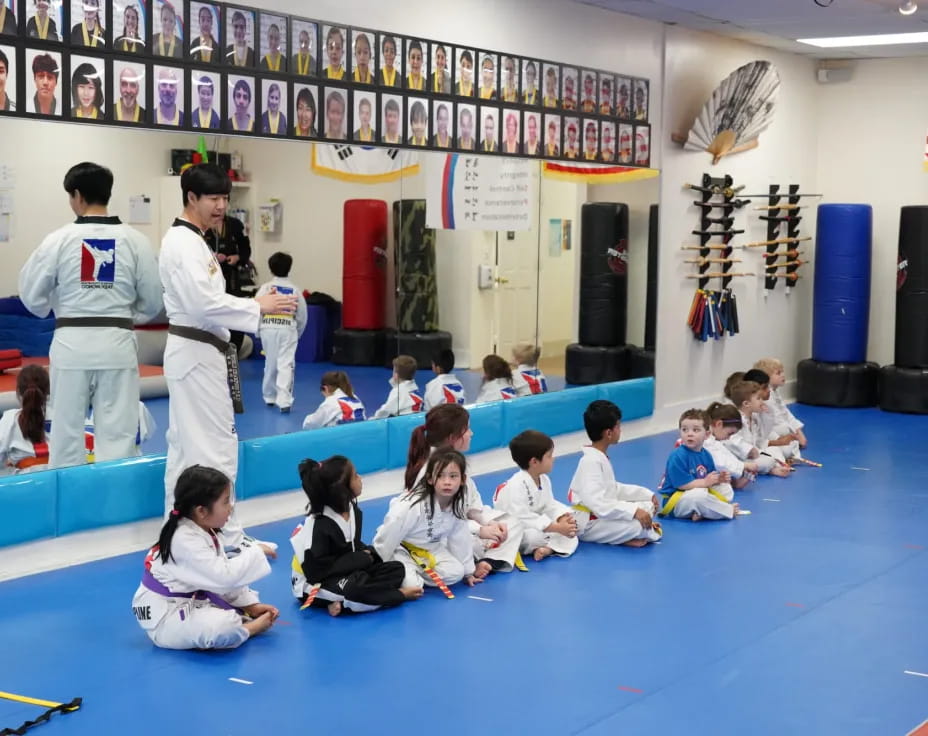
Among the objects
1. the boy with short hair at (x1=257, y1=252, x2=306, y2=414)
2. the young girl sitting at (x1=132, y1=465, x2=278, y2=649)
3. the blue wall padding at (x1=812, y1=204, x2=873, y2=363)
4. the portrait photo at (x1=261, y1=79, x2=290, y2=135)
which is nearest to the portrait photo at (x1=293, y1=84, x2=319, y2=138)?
the portrait photo at (x1=261, y1=79, x2=290, y2=135)

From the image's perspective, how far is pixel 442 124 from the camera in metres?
7.28

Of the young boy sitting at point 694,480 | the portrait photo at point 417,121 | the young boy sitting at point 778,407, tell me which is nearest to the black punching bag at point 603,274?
the young boy sitting at point 778,407

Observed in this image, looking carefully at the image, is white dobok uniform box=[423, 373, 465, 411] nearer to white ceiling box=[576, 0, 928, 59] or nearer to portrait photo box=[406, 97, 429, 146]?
portrait photo box=[406, 97, 429, 146]

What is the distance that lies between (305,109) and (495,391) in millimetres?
2418

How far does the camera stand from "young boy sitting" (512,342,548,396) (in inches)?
325

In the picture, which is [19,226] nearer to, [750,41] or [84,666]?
[84,666]

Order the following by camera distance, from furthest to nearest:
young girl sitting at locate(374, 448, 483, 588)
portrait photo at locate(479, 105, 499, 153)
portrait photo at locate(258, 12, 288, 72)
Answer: portrait photo at locate(479, 105, 499, 153) → portrait photo at locate(258, 12, 288, 72) → young girl sitting at locate(374, 448, 483, 588)

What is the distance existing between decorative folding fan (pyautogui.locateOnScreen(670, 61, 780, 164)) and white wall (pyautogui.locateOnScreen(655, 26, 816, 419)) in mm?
136

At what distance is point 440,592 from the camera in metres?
5.17

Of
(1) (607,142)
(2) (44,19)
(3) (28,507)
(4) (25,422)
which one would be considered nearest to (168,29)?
(2) (44,19)

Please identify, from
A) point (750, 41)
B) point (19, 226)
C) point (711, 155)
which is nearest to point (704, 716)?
point (19, 226)

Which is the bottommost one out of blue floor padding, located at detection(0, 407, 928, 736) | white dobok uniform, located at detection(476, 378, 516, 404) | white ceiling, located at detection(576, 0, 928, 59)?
blue floor padding, located at detection(0, 407, 928, 736)

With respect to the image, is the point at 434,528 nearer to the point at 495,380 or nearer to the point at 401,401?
the point at 401,401

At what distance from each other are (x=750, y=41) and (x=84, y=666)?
790 centimetres
